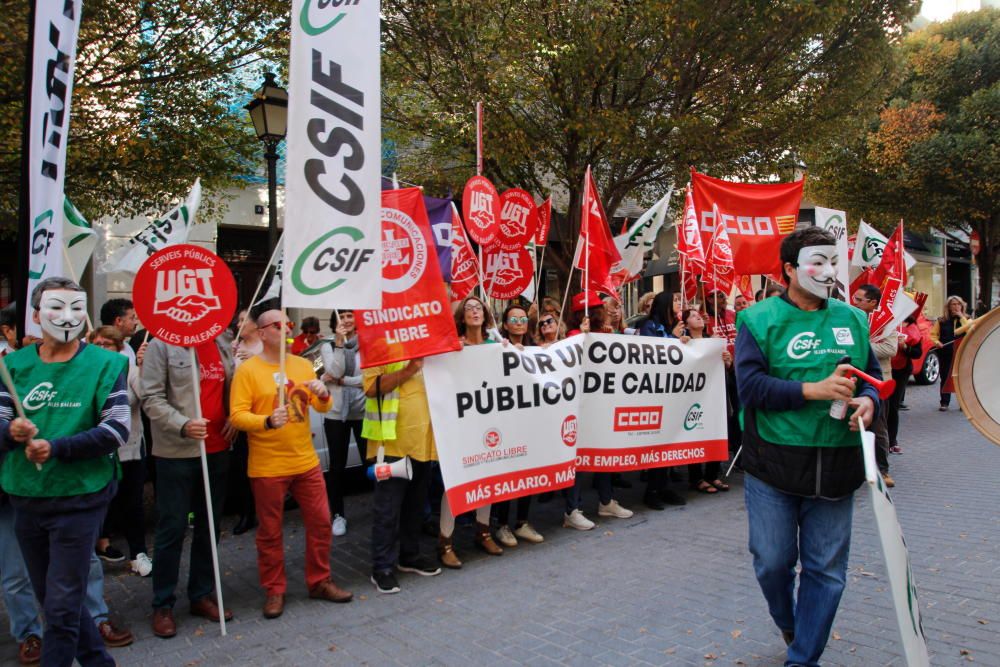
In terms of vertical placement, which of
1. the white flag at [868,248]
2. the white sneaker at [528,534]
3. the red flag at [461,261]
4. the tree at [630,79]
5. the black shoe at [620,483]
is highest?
the tree at [630,79]

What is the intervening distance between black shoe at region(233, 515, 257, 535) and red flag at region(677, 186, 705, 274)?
504 cm

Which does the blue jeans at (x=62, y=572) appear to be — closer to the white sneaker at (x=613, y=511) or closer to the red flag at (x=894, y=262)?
the white sneaker at (x=613, y=511)

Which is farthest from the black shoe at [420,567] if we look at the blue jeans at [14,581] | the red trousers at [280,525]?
the blue jeans at [14,581]

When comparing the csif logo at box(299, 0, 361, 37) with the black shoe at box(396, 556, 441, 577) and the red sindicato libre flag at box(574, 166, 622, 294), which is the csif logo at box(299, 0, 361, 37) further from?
the black shoe at box(396, 556, 441, 577)

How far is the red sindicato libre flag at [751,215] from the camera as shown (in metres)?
8.34

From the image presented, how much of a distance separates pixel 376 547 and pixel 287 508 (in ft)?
9.32

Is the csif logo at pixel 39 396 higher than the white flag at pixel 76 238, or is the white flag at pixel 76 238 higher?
the white flag at pixel 76 238

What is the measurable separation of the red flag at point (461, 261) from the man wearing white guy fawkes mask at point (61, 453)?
4338mm

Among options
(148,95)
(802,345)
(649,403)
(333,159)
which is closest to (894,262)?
(649,403)

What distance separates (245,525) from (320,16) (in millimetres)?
4464

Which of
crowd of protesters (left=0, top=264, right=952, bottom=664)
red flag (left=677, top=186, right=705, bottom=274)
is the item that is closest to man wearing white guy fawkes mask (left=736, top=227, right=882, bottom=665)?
crowd of protesters (left=0, top=264, right=952, bottom=664)

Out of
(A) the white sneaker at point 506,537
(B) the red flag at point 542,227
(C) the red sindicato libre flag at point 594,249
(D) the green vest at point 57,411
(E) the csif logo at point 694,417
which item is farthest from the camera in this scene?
(B) the red flag at point 542,227

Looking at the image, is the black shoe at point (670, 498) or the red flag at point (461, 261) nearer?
the black shoe at point (670, 498)

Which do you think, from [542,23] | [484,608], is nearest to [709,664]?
[484,608]
